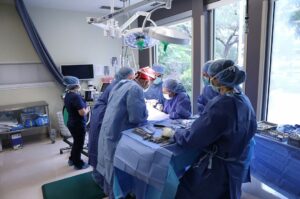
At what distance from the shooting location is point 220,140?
145 centimetres

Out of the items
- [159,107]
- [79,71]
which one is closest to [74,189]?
[159,107]

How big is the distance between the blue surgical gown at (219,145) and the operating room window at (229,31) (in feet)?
5.24

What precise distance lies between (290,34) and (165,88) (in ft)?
4.98

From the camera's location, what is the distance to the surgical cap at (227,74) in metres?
1.50

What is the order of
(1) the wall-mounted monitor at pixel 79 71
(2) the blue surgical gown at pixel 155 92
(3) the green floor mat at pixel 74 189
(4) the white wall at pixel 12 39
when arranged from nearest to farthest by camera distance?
(3) the green floor mat at pixel 74 189 < (2) the blue surgical gown at pixel 155 92 < (4) the white wall at pixel 12 39 < (1) the wall-mounted monitor at pixel 79 71

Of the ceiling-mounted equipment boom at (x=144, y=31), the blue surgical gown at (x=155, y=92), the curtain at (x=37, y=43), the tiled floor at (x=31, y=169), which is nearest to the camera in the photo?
the ceiling-mounted equipment boom at (x=144, y=31)

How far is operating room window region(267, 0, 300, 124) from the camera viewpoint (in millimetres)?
2438

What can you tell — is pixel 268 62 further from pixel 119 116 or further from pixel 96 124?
pixel 96 124

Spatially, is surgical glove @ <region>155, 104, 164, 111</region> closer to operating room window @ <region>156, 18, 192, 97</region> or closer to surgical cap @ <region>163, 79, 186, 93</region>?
surgical cap @ <region>163, 79, 186, 93</region>

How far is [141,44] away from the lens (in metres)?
2.45

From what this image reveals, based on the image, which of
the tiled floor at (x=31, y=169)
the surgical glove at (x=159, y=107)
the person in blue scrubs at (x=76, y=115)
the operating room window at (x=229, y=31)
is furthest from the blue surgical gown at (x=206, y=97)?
the tiled floor at (x=31, y=169)

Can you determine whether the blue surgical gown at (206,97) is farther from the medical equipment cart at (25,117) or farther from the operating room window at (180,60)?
the medical equipment cart at (25,117)

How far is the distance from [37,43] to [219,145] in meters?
3.67

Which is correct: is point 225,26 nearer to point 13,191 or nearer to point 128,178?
point 128,178
